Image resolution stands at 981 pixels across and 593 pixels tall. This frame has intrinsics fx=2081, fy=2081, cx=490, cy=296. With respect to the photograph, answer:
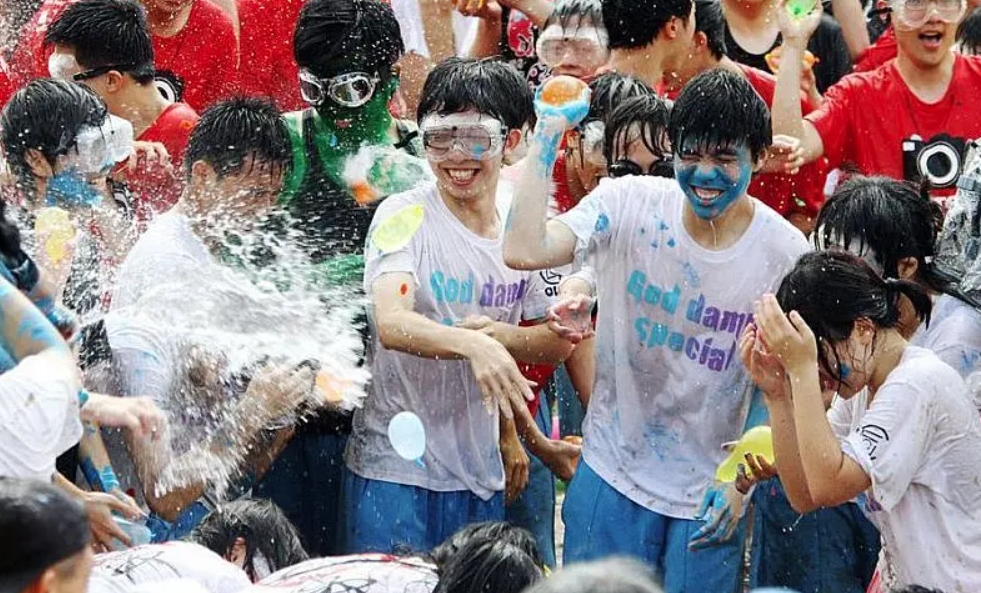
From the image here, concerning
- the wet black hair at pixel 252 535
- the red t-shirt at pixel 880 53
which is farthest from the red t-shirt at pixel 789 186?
the wet black hair at pixel 252 535

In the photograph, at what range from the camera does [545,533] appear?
6.19 meters

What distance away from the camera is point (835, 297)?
4.82 meters

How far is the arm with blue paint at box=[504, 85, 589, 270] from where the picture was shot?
5316 mm

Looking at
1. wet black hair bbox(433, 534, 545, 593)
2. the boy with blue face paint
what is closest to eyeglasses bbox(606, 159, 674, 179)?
the boy with blue face paint

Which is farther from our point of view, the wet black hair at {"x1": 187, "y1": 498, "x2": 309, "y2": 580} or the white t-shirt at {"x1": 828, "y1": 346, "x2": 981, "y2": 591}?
the wet black hair at {"x1": 187, "y1": 498, "x2": 309, "y2": 580}

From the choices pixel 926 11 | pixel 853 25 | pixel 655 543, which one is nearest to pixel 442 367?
pixel 655 543

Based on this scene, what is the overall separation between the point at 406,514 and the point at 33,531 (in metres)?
2.51

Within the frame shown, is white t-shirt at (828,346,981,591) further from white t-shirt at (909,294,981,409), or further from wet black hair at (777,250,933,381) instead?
white t-shirt at (909,294,981,409)

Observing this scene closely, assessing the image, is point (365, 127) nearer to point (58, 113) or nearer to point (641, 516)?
point (58, 113)

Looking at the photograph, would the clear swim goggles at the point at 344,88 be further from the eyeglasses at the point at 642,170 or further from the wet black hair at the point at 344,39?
the eyeglasses at the point at 642,170

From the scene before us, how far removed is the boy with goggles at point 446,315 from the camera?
18.8 feet

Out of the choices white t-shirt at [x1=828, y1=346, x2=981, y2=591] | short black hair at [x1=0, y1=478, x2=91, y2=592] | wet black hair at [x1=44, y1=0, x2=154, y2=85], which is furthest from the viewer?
wet black hair at [x1=44, y1=0, x2=154, y2=85]

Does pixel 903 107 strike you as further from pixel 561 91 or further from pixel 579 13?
pixel 561 91

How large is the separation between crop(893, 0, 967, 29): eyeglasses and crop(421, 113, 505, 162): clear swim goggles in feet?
5.95
